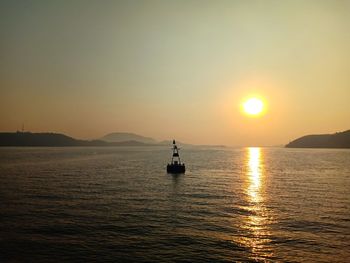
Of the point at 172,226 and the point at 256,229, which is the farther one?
the point at 172,226

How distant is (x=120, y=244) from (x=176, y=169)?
72.3m

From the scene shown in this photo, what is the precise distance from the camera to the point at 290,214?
45031mm

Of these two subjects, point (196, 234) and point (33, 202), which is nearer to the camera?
point (196, 234)

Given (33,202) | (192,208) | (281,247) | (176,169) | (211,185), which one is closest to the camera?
(281,247)

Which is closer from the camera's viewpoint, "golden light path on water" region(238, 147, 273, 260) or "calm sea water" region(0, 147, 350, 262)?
"calm sea water" region(0, 147, 350, 262)

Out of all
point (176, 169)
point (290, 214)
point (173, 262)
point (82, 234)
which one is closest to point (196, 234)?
point (173, 262)

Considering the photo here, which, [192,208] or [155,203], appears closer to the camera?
[192,208]

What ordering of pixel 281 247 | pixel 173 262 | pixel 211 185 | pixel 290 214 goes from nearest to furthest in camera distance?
pixel 173 262 < pixel 281 247 < pixel 290 214 < pixel 211 185

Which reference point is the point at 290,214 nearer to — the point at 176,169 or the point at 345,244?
the point at 345,244

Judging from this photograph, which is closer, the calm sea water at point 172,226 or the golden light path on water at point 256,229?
the calm sea water at point 172,226

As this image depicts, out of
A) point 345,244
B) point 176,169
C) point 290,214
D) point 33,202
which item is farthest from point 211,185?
point 345,244

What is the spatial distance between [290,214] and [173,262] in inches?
983

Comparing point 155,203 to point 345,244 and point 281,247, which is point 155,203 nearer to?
point 281,247

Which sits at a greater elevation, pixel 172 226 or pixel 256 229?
pixel 172 226
